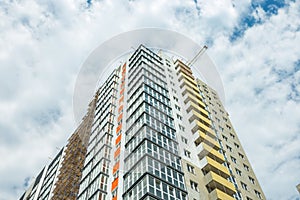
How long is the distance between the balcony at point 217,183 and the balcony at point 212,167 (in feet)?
3.95

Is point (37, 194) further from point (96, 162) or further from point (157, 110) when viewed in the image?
point (157, 110)

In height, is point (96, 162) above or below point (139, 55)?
below

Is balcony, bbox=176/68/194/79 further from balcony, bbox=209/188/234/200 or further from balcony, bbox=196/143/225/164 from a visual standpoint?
balcony, bbox=209/188/234/200

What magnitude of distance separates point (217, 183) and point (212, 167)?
8.02 feet

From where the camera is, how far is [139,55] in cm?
4469

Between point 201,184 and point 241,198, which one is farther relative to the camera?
point 241,198

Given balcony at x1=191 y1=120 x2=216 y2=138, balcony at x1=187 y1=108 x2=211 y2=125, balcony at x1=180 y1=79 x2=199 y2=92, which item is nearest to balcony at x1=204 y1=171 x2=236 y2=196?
balcony at x1=191 y1=120 x2=216 y2=138

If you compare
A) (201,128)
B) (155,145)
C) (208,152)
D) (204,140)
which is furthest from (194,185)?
(201,128)

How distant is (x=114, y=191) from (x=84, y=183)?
7.22 metres

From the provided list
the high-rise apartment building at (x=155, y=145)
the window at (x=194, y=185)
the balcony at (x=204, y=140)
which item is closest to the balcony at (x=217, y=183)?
the high-rise apartment building at (x=155, y=145)

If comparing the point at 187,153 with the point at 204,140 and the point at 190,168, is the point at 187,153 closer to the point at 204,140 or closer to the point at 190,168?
the point at 190,168

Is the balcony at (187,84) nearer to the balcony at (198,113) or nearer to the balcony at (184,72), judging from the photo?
the balcony at (184,72)

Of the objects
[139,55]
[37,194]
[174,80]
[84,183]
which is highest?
[139,55]

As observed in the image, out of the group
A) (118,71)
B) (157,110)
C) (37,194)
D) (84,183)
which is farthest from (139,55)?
(37,194)
